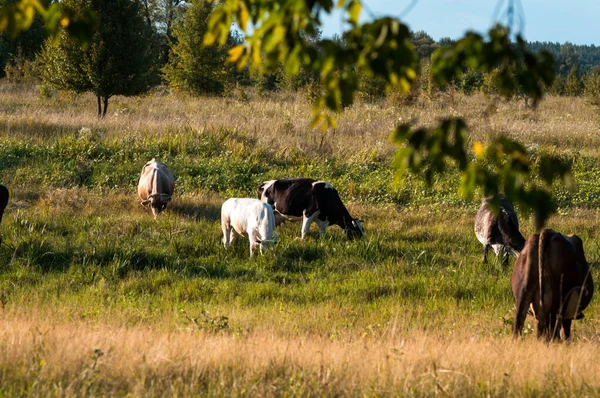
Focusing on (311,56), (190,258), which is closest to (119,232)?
(190,258)

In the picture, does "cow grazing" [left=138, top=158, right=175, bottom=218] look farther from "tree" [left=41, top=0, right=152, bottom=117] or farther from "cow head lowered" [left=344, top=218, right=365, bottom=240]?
"tree" [left=41, top=0, right=152, bottom=117]

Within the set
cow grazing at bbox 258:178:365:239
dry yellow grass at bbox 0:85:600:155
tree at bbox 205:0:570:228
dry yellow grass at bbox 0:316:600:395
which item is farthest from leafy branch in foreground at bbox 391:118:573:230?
dry yellow grass at bbox 0:85:600:155

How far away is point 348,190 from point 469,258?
6.45m

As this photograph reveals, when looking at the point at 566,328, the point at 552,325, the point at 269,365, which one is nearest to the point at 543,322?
the point at 552,325

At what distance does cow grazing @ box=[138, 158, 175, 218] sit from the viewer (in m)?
16.2

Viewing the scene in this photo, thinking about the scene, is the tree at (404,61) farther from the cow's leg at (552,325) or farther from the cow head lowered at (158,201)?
the cow head lowered at (158,201)

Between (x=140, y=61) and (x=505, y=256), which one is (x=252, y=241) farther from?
(x=140, y=61)

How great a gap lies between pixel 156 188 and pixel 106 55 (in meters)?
12.4

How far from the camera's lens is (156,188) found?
1634cm

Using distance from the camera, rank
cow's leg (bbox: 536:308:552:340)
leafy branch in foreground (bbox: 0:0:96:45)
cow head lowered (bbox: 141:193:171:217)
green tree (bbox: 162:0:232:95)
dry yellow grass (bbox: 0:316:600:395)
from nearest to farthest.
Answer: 1. leafy branch in foreground (bbox: 0:0:96:45)
2. dry yellow grass (bbox: 0:316:600:395)
3. cow's leg (bbox: 536:308:552:340)
4. cow head lowered (bbox: 141:193:171:217)
5. green tree (bbox: 162:0:232:95)

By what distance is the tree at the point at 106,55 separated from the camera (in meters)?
26.4

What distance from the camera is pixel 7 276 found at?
11.4 metres

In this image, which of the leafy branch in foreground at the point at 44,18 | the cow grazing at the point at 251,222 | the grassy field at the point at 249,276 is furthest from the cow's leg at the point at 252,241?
the leafy branch in foreground at the point at 44,18

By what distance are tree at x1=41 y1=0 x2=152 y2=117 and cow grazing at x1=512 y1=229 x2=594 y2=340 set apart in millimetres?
21785
